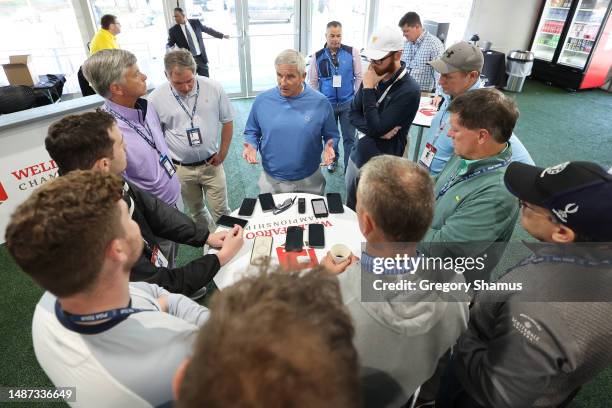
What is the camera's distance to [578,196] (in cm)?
99

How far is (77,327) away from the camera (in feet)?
2.70

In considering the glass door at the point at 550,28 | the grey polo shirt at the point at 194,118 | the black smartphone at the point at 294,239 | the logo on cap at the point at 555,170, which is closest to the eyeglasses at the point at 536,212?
the logo on cap at the point at 555,170

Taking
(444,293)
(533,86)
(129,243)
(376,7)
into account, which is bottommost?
(533,86)

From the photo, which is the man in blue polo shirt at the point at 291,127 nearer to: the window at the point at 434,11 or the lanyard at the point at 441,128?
the lanyard at the point at 441,128

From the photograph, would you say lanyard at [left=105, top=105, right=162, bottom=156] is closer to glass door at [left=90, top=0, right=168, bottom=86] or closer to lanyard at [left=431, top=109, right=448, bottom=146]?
lanyard at [left=431, top=109, right=448, bottom=146]

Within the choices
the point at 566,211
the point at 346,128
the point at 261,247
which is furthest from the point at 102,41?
the point at 566,211

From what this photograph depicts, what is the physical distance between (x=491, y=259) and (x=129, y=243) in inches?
67.0

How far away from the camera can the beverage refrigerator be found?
6582 mm

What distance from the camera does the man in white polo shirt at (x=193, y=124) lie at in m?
2.37

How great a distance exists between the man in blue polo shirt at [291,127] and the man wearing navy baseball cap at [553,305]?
4.91 ft

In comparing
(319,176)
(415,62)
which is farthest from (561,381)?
(415,62)

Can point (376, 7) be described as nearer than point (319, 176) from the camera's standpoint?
No

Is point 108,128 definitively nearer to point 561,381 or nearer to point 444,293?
point 444,293

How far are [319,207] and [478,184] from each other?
91 cm
